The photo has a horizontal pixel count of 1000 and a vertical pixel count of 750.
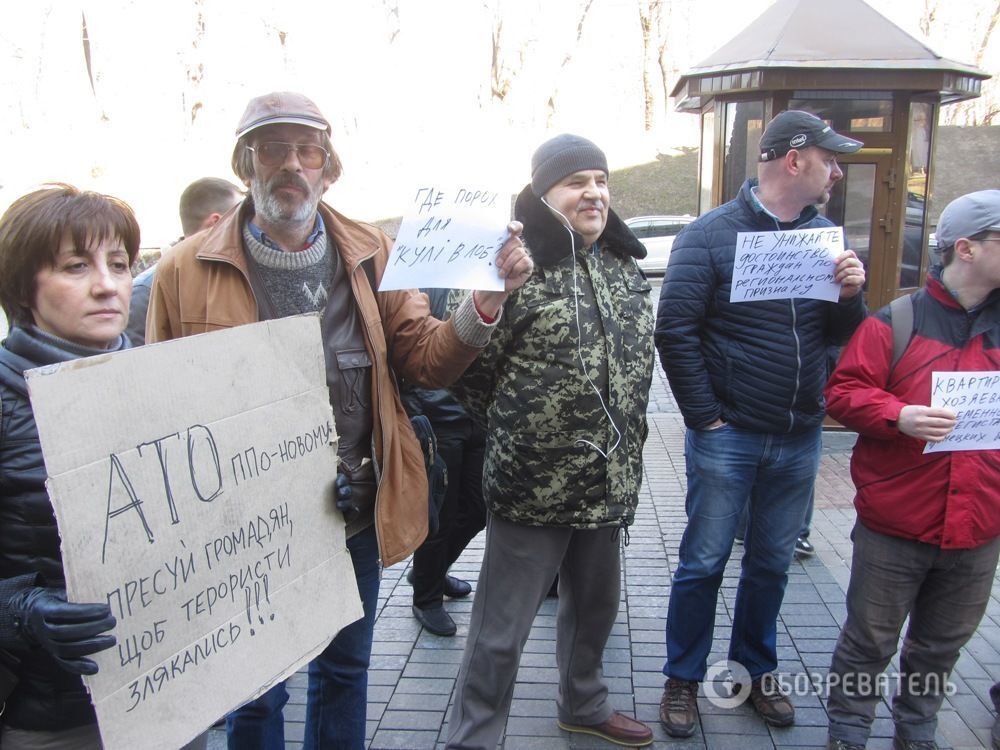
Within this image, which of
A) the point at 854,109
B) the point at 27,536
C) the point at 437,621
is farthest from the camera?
the point at 854,109

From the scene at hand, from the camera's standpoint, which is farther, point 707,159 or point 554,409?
point 707,159

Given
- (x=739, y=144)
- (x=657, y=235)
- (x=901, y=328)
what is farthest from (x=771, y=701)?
(x=657, y=235)

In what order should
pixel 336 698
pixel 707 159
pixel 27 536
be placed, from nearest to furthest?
pixel 27 536, pixel 336 698, pixel 707 159

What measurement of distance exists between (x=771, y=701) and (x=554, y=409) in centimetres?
154

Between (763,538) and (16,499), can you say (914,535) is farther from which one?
(16,499)

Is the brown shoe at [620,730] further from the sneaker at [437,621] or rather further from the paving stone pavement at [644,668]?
the sneaker at [437,621]

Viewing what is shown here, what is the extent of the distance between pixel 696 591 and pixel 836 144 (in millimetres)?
1676

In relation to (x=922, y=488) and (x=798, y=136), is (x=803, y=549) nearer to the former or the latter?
(x=922, y=488)

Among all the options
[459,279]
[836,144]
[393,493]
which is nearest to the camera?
[459,279]

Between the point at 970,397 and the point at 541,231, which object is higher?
the point at 541,231

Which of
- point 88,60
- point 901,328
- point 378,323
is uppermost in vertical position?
point 88,60

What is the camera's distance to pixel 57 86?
99.6 ft

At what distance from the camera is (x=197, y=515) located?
1.68m

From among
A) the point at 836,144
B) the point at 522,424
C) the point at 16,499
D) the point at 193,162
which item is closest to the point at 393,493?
the point at 522,424
